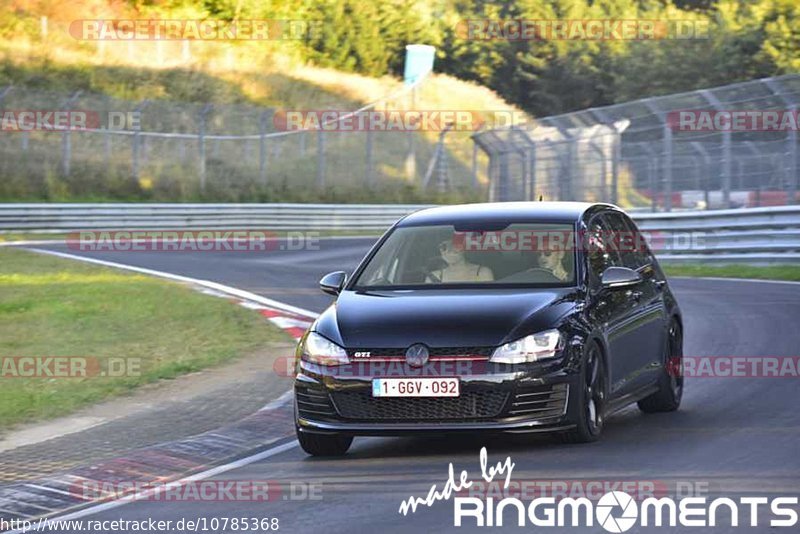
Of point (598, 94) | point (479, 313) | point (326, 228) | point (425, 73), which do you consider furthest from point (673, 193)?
point (598, 94)

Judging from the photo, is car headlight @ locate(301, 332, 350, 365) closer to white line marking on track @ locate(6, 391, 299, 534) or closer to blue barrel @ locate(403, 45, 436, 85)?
white line marking on track @ locate(6, 391, 299, 534)

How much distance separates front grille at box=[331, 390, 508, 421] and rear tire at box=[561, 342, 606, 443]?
521 mm

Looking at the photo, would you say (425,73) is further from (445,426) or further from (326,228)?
(445,426)

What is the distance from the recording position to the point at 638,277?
33.3ft

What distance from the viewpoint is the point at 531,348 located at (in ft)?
30.0

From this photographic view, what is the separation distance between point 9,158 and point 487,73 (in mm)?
38171

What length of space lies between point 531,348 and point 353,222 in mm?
36357

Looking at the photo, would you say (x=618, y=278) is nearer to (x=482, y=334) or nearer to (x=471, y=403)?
(x=482, y=334)

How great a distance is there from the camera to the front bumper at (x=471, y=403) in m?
9.06

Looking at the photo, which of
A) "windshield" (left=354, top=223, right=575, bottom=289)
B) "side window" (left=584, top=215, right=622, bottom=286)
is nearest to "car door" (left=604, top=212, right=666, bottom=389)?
"side window" (left=584, top=215, right=622, bottom=286)

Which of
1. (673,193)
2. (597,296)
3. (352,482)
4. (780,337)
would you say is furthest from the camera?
(673,193)

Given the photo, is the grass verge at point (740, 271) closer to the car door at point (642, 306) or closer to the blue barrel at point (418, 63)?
the car door at point (642, 306)

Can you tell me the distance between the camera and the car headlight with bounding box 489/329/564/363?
29.8 feet

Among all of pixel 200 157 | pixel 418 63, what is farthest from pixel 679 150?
pixel 418 63
